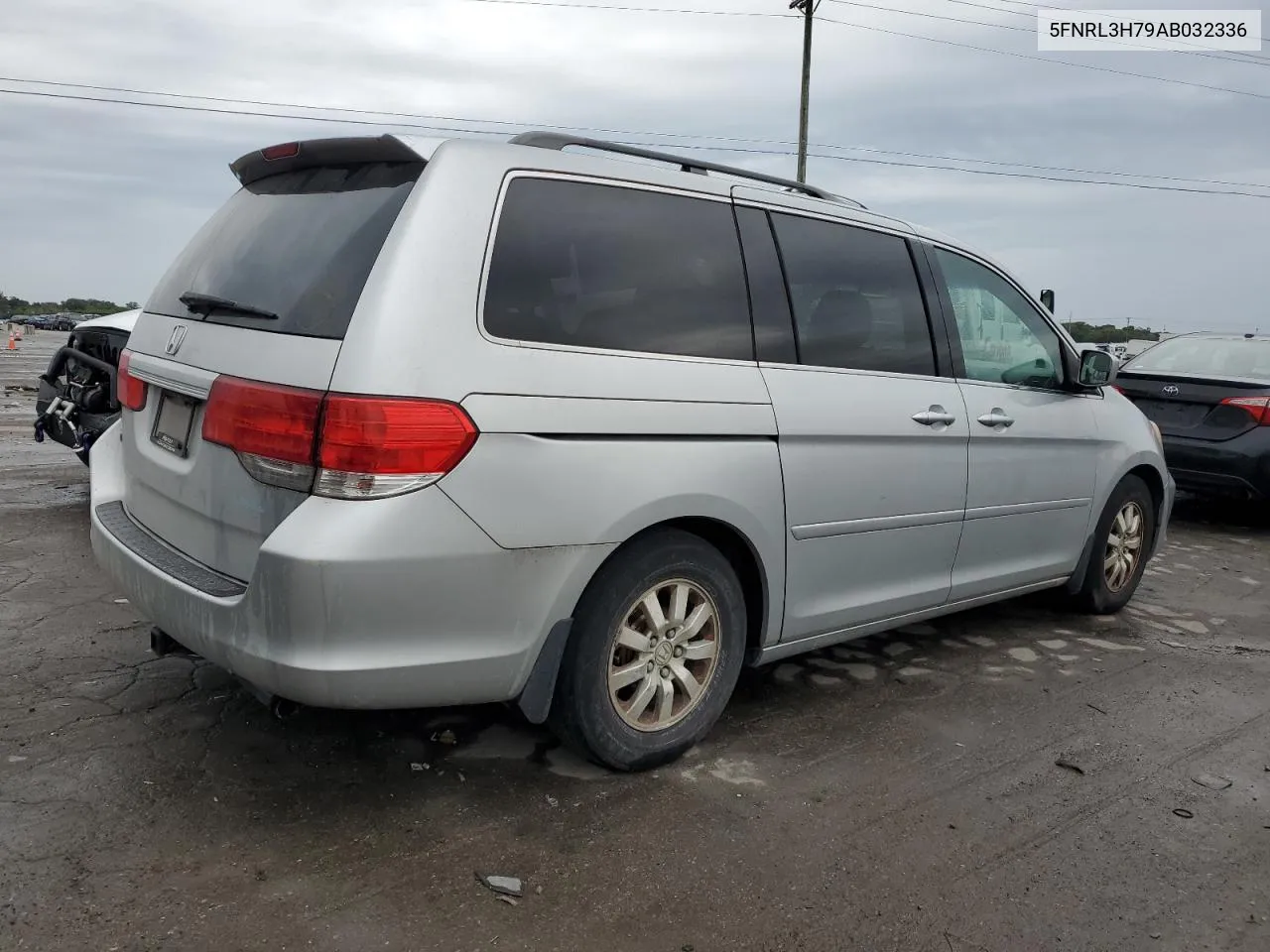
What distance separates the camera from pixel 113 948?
7.32ft

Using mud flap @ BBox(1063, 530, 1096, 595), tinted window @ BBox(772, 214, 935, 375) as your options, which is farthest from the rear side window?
mud flap @ BBox(1063, 530, 1096, 595)

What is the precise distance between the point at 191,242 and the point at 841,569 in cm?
253

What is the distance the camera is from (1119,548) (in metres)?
5.29

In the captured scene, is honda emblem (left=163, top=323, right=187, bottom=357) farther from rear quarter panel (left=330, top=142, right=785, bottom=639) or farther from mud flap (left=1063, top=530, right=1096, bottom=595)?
mud flap (left=1063, top=530, right=1096, bottom=595)

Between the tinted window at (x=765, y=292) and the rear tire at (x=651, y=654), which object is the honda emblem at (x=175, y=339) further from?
the tinted window at (x=765, y=292)

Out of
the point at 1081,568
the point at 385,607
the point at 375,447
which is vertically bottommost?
the point at 1081,568

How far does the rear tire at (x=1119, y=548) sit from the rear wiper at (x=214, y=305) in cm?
401

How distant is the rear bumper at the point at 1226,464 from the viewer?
7742mm

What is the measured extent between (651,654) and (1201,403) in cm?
668

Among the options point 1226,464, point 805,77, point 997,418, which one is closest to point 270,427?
point 997,418

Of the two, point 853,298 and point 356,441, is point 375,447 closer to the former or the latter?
point 356,441

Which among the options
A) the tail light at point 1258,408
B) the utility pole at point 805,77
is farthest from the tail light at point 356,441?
the utility pole at point 805,77

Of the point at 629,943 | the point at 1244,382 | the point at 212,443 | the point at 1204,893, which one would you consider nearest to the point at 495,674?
the point at 629,943

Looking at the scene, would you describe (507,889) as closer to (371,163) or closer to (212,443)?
(212,443)
